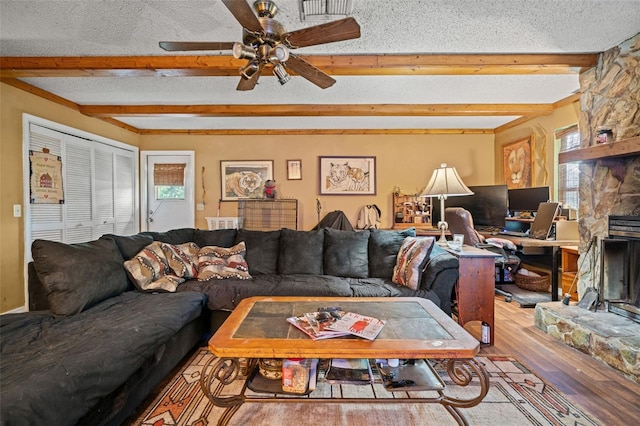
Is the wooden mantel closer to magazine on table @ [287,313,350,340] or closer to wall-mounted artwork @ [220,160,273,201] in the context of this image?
magazine on table @ [287,313,350,340]

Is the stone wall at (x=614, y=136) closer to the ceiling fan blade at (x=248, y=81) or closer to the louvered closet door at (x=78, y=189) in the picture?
the ceiling fan blade at (x=248, y=81)

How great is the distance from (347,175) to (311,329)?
162 inches

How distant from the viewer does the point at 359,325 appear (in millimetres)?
1688

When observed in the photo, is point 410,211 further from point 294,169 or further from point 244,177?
point 244,177

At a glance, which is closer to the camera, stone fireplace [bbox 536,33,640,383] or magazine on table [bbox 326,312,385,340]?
magazine on table [bbox 326,312,385,340]

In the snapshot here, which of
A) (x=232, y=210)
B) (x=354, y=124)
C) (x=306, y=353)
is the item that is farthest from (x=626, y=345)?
(x=232, y=210)

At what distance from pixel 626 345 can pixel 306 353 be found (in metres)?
2.29

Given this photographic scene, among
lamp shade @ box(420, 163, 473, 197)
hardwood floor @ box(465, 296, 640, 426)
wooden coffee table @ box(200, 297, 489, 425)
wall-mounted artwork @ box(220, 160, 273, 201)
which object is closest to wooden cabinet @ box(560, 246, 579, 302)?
hardwood floor @ box(465, 296, 640, 426)

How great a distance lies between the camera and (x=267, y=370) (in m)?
1.67

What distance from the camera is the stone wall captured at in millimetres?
2514

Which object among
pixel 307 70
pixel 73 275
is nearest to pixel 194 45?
pixel 307 70

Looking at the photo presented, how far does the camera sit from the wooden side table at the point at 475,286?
106 inches

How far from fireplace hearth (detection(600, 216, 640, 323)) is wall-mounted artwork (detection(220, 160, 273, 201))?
4500 mm

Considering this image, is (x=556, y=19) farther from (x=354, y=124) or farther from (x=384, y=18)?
(x=354, y=124)
